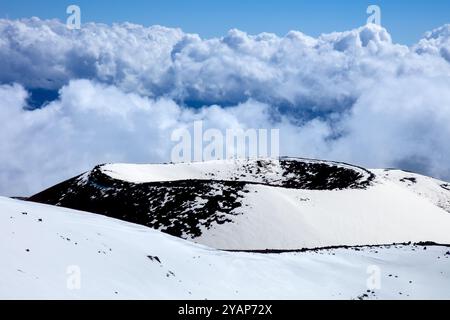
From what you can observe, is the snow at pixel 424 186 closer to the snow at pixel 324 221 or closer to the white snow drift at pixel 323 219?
the white snow drift at pixel 323 219

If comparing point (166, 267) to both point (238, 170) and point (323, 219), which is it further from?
point (238, 170)

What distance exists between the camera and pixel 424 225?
170 ft

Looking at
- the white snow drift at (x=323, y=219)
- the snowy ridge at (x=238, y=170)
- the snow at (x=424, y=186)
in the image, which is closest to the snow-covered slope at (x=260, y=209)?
the white snow drift at (x=323, y=219)

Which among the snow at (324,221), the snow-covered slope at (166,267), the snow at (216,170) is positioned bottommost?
the snow-covered slope at (166,267)

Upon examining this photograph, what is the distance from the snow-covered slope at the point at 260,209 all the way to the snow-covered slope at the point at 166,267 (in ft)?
48.0

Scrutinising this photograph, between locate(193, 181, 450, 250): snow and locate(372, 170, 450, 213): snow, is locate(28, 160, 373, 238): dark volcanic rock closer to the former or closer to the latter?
locate(193, 181, 450, 250): snow

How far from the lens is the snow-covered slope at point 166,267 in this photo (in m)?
Answer: 15.4

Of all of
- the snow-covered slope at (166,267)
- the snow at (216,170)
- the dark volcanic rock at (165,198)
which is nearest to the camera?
the snow-covered slope at (166,267)

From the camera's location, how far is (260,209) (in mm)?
46156

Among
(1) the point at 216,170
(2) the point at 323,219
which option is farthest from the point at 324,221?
(1) the point at 216,170

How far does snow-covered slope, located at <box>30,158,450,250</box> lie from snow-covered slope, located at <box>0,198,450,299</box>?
576 inches
